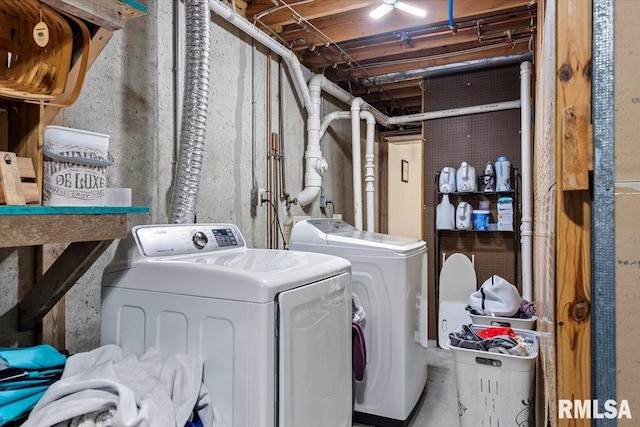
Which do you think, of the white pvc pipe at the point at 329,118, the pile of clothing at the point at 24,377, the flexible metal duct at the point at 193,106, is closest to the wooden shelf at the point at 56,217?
the pile of clothing at the point at 24,377

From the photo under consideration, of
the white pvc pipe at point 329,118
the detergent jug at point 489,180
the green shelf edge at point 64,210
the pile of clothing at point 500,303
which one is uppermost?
the white pvc pipe at point 329,118

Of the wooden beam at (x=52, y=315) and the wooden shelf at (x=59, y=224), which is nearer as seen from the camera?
the wooden shelf at (x=59, y=224)

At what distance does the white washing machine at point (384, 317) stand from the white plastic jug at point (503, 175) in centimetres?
155

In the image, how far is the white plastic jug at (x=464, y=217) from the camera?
12.3 ft

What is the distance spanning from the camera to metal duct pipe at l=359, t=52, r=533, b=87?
11.5 ft

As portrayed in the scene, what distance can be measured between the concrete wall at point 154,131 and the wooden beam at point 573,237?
1.77m

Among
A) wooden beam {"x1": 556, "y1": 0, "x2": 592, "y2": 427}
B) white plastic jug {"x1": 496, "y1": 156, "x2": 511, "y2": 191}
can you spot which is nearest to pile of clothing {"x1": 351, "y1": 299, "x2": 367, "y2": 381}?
wooden beam {"x1": 556, "y1": 0, "x2": 592, "y2": 427}

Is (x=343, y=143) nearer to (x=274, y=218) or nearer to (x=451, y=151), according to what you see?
(x=451, y=151)

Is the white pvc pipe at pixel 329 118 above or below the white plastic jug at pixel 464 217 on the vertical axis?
above

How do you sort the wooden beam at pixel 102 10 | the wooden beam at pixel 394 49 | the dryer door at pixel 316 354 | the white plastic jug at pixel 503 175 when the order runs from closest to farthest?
the wooden beam at pixel 102 10
the dryer door at pixel 316 354
the wooden beam at pixel 394 49
the white plastic jug at pixel 503 175

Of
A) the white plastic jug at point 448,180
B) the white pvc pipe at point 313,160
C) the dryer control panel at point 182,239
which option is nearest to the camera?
the dryer control panel at point 182,239

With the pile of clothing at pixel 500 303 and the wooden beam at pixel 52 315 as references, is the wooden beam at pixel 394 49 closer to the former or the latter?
the pile of clothing at pixel 500 303

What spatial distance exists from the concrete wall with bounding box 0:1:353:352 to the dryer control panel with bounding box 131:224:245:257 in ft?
1.53

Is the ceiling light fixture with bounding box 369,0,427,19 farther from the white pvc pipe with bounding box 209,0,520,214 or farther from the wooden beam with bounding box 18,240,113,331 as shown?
the wooden beam with bounding box 18,240,113,331
